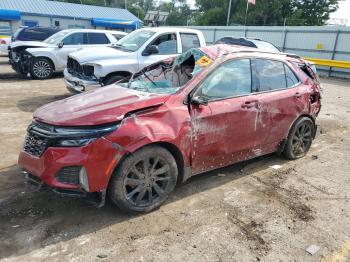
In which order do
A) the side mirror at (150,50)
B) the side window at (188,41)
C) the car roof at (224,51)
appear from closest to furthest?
the car roof at (224,51) < the side mirror at (150,50) < the side window at (188,41)

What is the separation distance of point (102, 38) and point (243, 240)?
1161 centimetres

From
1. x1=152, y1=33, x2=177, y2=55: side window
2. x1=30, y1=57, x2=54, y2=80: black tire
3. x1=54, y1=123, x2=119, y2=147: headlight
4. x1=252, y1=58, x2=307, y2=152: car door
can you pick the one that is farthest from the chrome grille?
x1=30, y1=57, x2=54, y2=80: black tire

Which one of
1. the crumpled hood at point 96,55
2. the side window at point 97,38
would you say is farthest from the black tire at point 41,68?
the crumpled hood at point 96,55

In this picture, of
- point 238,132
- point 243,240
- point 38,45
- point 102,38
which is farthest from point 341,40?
point 243,240

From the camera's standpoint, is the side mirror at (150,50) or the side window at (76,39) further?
the side window at (76,39)

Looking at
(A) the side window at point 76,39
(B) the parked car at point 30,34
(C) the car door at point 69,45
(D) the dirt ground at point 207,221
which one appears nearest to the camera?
(D) the dirt ground at point 207,221

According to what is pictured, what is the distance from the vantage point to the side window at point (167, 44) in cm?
873

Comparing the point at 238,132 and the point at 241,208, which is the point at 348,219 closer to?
the point at 241,208

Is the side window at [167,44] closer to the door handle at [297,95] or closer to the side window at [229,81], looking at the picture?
the door handle at [297,95]

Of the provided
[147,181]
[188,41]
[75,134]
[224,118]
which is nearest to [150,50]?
[188,41]

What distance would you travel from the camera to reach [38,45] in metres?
12.4

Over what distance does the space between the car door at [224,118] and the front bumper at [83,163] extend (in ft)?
3.46

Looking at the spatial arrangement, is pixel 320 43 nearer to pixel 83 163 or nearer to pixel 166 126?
pixel 166 126

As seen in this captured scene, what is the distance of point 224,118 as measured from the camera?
4.14 meters
